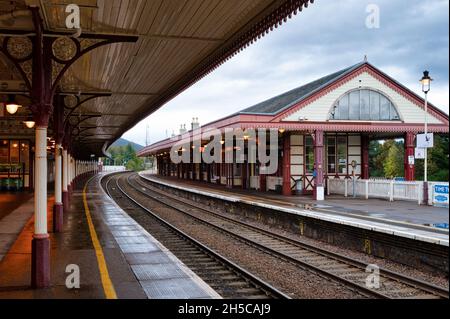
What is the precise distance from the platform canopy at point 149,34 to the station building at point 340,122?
9804mm

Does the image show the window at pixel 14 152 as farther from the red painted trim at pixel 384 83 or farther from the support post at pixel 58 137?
the red painted trim at pixel 384 83

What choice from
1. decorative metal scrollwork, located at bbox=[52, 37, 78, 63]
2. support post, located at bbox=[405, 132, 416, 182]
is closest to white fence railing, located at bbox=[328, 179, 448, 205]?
support post, located at bbox=[405, 132, 416, 182]

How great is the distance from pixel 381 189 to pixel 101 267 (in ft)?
51.4

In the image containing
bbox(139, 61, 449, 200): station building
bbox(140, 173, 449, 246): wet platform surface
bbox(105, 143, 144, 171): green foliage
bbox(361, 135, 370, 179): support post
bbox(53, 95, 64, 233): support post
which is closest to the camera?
bbox(140, 173, 449, 246): wet platform surface

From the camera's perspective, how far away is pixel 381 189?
69.4ft

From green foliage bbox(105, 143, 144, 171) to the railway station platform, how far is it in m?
111

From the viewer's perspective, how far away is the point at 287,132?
82.7 ft

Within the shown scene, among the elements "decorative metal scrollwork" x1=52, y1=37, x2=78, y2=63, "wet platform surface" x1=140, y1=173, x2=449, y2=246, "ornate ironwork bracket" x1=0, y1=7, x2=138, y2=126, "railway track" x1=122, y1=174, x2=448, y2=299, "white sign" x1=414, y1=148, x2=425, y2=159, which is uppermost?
"decorative metal scrollwork" x1=52, y1=37, x2=78, y2=63

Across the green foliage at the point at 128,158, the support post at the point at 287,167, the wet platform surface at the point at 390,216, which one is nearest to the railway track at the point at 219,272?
the wet platform surface at the point at 390,216

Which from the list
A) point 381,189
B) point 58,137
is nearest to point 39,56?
point 58,137

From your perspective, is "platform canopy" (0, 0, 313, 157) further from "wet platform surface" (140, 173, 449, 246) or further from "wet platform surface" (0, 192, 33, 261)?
"wet platform surface" (140, 173, 449, 246)

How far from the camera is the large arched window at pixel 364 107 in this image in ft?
78.5

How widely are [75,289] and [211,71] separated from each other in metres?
6.28

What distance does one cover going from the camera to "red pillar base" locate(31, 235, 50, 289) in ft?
23.8
